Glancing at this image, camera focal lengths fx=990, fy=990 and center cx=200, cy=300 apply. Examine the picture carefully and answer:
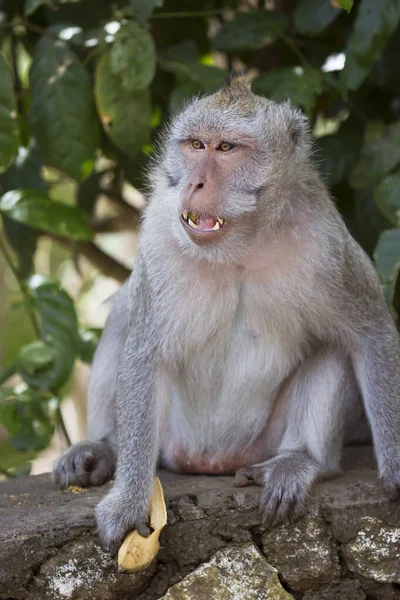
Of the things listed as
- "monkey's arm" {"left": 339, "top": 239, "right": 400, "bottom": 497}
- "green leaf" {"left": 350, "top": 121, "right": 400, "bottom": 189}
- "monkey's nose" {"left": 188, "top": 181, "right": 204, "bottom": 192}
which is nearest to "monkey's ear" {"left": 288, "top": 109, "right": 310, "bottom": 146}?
"monkey's arm" {"left": 339, "top": 239, "right": 400, "bottom": 497}

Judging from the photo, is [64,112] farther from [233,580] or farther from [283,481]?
[233,580]

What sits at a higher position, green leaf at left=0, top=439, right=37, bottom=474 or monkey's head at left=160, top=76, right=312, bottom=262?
monkey's head at left=160, top=76, right=312, bottom=262

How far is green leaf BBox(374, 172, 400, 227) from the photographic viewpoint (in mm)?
6789

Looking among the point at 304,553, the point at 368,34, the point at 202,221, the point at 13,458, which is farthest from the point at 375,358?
the point at 13,458

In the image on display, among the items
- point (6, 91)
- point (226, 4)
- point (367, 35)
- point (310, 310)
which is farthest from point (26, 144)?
point (310, 310)

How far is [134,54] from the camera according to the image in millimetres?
7020

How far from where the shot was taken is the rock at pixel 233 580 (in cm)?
508

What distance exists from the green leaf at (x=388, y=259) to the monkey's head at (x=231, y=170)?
2.91 feet

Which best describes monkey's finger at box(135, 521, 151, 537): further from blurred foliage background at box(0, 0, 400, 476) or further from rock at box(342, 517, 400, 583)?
blurred foliage background at box(0, 0, 400, 476)

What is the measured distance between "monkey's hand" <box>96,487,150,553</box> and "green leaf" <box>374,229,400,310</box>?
2155mm

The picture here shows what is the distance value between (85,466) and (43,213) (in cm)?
210

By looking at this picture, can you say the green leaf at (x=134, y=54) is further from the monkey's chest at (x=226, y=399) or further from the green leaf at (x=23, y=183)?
the monkey's chest at (x=226, y=399)

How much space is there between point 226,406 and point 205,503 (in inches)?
30.1

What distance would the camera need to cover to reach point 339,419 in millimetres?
5699
